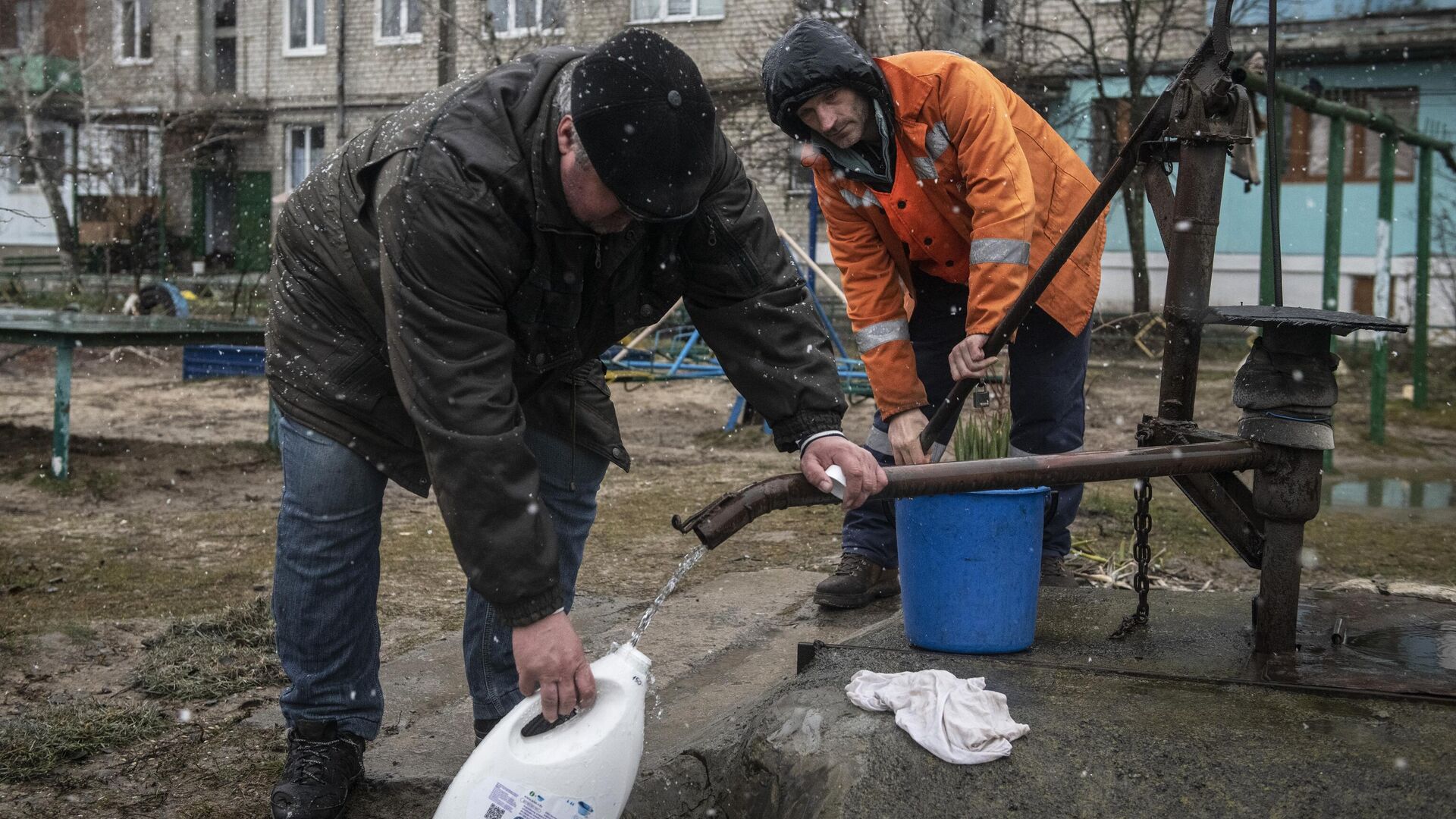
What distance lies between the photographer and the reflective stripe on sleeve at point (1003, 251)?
11.2 ft

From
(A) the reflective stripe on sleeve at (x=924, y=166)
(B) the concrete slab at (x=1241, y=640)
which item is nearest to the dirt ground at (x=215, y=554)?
(B) the concrete slab at (x=1241, y=640)

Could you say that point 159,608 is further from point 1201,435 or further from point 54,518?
point 1201,435

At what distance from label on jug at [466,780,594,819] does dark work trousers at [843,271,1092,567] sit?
1633mm

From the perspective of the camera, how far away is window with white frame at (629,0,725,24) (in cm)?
2016

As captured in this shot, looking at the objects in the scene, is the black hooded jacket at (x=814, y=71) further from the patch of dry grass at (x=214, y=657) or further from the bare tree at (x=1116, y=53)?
the bare tree at (x=1116, y=53)

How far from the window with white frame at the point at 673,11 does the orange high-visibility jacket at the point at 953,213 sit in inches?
673

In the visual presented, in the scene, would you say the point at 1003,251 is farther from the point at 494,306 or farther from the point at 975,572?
the point at 494,306

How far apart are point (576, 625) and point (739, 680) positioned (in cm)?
82

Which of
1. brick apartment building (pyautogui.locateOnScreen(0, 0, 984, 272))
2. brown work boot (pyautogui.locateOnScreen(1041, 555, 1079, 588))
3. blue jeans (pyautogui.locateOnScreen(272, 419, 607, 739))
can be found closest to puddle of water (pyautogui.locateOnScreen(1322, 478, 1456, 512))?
brown work boot (pyautogui.locateOnScreen(1041, 555, 1079, 588))

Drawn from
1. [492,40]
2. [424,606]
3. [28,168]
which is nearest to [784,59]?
[424,606]

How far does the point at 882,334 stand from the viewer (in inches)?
148

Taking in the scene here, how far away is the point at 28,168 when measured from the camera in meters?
8.08

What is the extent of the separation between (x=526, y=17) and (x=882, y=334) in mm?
18657

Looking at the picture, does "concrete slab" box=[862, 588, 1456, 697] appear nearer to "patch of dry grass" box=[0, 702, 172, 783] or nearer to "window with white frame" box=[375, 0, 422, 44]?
"patch of dry grass" box=[0, 702, 172, 783]
